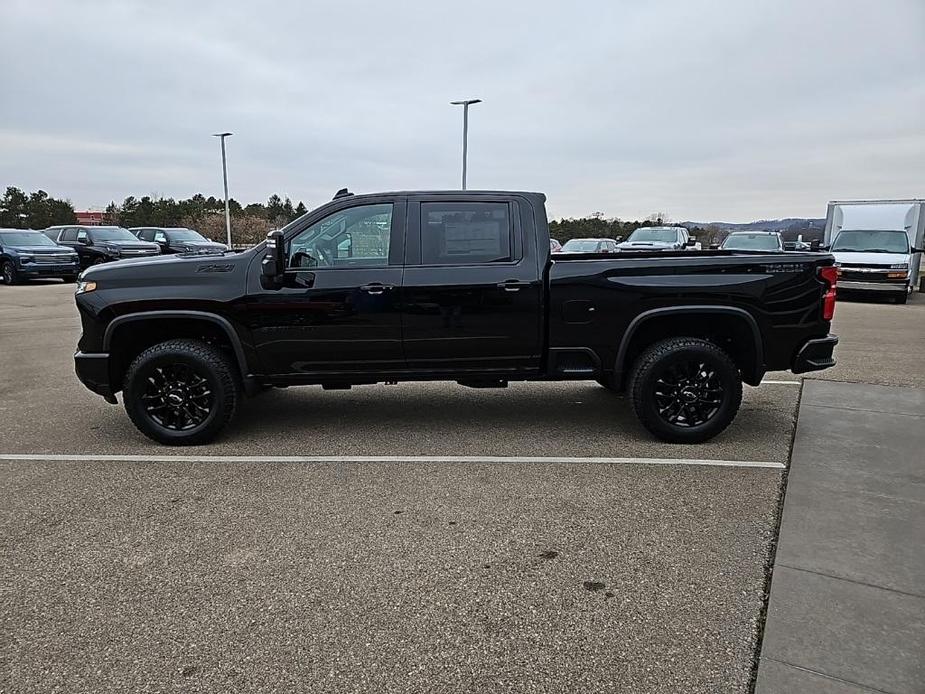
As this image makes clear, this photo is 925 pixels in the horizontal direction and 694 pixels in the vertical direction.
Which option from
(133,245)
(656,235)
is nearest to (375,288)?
(656,235)

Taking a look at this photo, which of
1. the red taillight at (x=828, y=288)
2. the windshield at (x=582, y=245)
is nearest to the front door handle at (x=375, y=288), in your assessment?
the red taillight at (x=828, y=288)

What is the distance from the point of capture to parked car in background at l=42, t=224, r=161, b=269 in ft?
74.3

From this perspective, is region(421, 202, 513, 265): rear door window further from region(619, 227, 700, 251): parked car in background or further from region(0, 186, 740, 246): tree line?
region(0, 186, 740, 246): tree line

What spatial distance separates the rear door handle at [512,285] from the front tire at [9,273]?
20.2 meters

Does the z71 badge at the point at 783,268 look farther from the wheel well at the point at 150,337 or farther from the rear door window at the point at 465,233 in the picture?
the wheel well at the point at 150,337

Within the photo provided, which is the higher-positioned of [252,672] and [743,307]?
[743,307]

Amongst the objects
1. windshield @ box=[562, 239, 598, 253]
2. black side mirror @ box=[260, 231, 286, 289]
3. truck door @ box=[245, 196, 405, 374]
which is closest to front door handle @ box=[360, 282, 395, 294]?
truck door @ box=[245, 196, 405, 374]

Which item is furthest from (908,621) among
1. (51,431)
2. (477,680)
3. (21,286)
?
(21,286)

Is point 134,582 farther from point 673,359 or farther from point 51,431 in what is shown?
point 673,359

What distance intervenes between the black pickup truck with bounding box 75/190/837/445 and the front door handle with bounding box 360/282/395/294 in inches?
0.6

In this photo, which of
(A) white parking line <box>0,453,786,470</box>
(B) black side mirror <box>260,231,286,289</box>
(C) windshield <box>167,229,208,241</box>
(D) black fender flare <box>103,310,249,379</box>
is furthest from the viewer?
(C) windshield <box>167,229,208,241</box>

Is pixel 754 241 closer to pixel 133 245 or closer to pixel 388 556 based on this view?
pixel 133 245

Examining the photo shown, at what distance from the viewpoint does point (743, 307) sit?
5078mm

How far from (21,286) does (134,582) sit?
2089 centimetres
